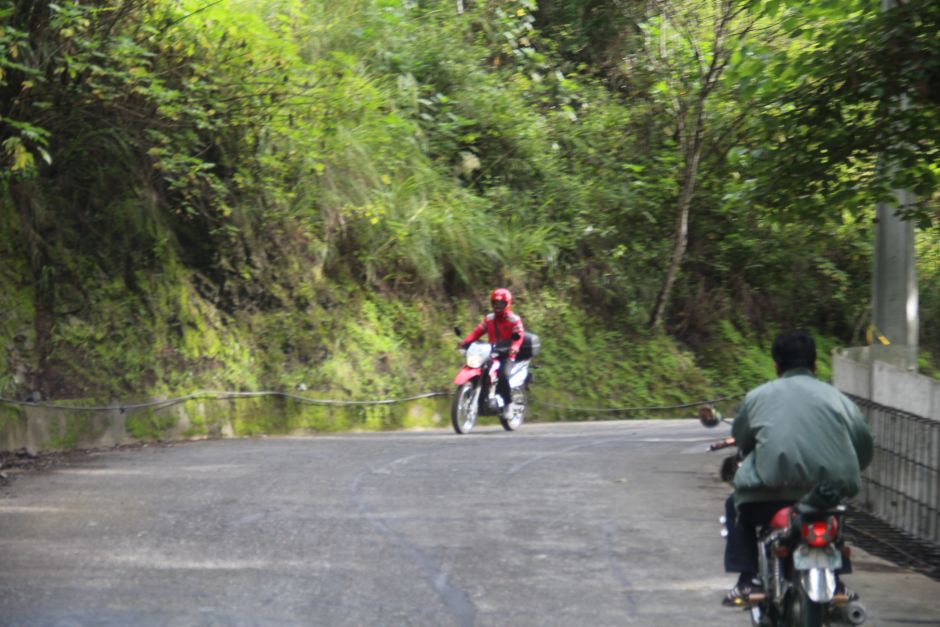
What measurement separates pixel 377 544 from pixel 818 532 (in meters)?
4.06

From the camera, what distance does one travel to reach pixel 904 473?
9633 millimetres

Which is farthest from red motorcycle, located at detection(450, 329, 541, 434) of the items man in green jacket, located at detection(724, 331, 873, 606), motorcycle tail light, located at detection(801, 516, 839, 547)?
motorcycle tail light, located at detection(801, 516, 839, 547)

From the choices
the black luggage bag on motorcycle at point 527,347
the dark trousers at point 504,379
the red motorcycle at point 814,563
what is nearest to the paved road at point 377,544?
the red motorcycle at point 814,563

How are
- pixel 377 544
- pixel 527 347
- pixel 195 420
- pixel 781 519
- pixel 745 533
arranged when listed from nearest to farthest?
pixel 781 519
pixel 745 533
pixel 377 544
pixel 195 420
pixel 527 347

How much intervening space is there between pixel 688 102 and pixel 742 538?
67.1ft

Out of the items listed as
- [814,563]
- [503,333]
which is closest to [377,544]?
[814,563]

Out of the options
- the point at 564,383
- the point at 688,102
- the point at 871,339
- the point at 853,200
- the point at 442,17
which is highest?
the point at 442,17

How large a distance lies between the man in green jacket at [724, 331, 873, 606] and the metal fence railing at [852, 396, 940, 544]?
3067 mm

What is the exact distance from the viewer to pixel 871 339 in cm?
1244

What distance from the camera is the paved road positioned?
7.11m

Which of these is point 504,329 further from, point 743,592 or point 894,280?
point 743,592

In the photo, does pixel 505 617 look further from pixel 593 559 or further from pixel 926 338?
pixel 926 338

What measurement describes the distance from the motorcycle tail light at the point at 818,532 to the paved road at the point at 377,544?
5.07 feet

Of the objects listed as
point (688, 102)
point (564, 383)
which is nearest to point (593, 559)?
point (564, 383)
